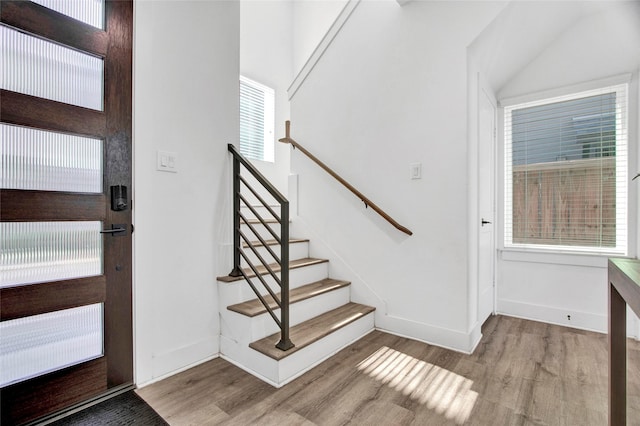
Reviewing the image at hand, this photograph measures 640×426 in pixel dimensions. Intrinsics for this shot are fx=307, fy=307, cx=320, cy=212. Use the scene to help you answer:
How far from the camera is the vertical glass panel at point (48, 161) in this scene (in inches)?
53.9

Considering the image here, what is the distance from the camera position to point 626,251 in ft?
8.16

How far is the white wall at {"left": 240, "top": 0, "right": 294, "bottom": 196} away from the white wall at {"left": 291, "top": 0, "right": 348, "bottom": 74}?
8 cm

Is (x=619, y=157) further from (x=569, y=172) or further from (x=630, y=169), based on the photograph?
(x=569, y=172)

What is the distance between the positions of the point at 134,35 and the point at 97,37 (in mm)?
191

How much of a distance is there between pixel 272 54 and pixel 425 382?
4.23 m

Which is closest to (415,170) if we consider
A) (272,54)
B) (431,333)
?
(431,333)

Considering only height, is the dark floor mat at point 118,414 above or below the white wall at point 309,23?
below

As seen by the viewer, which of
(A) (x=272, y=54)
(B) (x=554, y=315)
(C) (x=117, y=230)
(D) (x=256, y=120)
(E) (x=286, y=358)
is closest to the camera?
(C) (x=117, y=230)

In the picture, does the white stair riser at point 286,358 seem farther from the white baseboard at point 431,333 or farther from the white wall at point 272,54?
the white wall at point 272,54

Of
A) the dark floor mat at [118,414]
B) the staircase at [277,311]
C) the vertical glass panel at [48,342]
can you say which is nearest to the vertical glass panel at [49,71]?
the staircase at [277,311]

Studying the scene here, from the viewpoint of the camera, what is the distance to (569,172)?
273 centimetres

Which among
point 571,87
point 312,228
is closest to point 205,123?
point 312,228

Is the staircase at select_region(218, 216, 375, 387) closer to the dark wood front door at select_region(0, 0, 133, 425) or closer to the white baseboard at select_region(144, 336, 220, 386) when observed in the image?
the white baseboard at select_region(144, 336, 220, 386)

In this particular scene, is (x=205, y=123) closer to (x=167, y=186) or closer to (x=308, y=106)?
(x=167, y=186)
